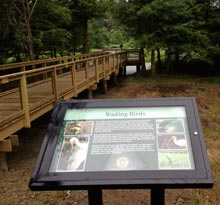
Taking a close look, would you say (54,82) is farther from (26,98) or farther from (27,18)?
(27,18)

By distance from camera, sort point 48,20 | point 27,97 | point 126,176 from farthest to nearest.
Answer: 1. point 48,20
2. point 27,97
3. point 126,176

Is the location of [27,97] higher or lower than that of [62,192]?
higher

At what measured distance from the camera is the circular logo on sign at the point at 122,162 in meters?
2.22

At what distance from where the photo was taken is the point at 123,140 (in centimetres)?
241

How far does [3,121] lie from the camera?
4965 millimetres

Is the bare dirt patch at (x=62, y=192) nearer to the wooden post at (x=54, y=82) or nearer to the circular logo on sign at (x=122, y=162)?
the wooden post at (x=54, y=82)

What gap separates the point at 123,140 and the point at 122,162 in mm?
222

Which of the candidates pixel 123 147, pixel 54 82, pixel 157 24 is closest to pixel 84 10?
pixel 157 24

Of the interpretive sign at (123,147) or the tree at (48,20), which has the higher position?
the tree at (48,20)

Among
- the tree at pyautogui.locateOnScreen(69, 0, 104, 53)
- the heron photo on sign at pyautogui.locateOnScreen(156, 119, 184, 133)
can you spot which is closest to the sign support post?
the heron photo on sign at pyautogui.locateOnScreen(156, 119, 184, 133)

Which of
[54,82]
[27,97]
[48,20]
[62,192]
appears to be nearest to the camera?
[62,192]

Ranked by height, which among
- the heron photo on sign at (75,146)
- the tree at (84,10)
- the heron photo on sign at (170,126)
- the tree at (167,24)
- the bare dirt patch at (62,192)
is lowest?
the bare dirt patch at (62,192)

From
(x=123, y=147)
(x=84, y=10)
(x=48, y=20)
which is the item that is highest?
(x=84, y=10)

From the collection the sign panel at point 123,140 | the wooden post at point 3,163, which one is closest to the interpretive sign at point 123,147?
the sign panel at point 123,140
